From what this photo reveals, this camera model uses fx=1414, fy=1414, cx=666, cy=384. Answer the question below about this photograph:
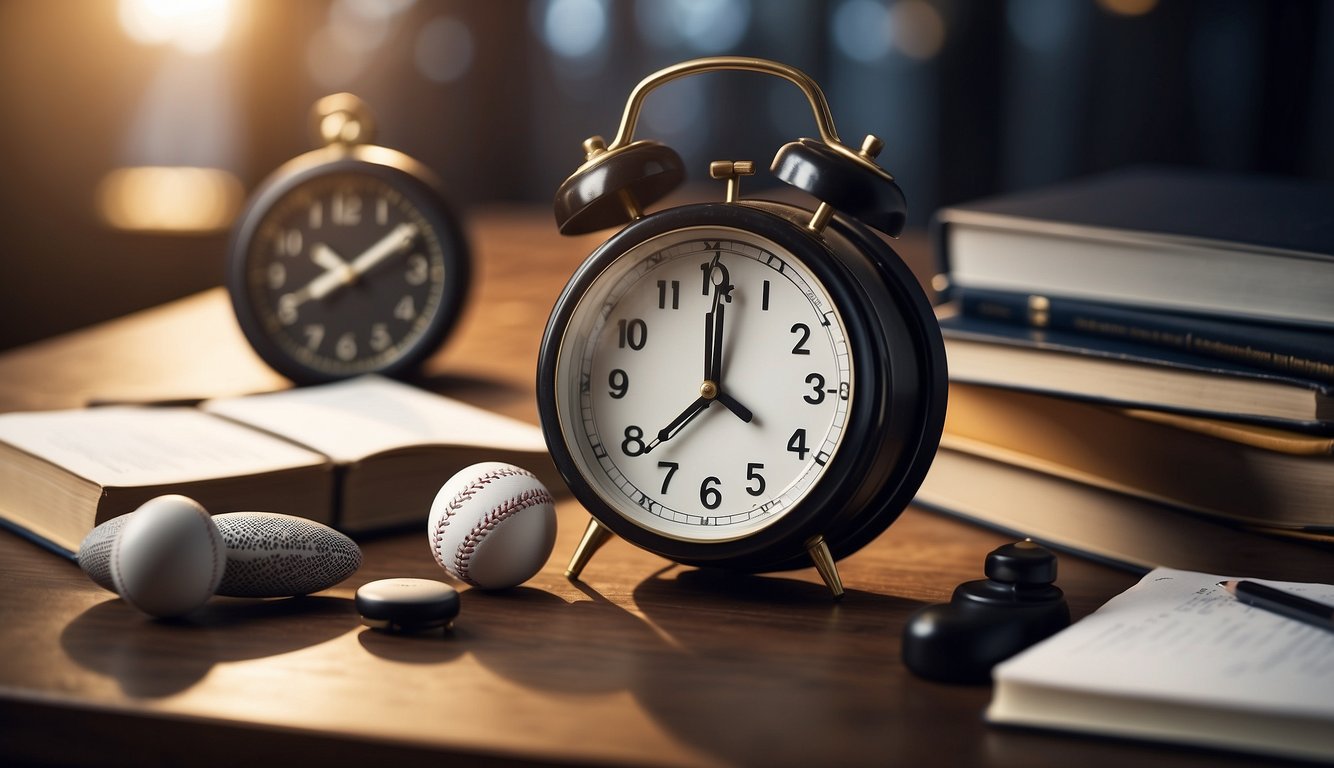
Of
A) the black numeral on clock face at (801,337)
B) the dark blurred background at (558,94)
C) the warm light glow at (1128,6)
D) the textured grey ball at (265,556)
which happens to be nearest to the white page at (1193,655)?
the black numeral on clock face at (801,337)

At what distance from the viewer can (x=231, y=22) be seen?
19.0 ft

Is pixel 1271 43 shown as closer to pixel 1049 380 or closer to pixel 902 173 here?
pixel 902 173

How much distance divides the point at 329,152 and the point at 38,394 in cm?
48

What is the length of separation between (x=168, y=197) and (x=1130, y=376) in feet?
17.7

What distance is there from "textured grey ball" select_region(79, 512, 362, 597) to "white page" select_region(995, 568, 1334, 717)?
511 millimetres

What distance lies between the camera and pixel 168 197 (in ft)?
19.6

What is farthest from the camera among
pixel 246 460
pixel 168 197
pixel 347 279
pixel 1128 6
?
pixel 168 197

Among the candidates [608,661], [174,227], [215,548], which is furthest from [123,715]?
[174,227]

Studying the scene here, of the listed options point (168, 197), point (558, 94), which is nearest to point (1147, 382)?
point (168, 197)

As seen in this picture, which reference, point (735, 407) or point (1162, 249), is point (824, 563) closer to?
point (735, 407)

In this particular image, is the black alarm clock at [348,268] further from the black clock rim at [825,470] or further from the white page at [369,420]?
the black clock rim at [825,470]

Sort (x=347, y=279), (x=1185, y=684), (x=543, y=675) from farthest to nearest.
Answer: (x=347, y=279), (x=543, y=675), (x=1185, y=684)

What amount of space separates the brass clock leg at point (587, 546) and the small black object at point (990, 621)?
0.31m

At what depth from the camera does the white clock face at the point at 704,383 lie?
43.4 inches
